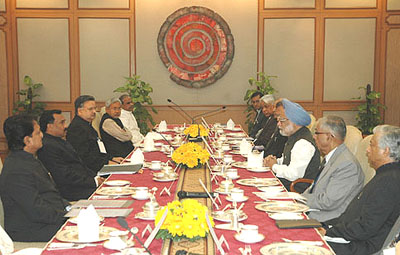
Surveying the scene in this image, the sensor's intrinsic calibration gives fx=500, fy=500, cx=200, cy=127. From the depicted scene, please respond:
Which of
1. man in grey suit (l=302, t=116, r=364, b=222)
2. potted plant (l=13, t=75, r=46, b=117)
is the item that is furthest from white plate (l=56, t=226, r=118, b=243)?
potted plant (l=13, t=75, r=46, b=117)

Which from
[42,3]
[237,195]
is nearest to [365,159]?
[237,195]

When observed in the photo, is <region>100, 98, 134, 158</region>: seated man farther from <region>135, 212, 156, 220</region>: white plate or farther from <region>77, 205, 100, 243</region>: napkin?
<region>77, 205, 100, 243</region>: napkin

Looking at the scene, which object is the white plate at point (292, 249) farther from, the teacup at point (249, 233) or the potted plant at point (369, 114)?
the potted plant at point (369, 114)

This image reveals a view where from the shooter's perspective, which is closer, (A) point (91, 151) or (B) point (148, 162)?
(B) point (148, 162)

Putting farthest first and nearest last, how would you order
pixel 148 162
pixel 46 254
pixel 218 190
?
pixel 148 162, pixel 218 190, pixel 46 254

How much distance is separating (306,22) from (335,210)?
6.32 m

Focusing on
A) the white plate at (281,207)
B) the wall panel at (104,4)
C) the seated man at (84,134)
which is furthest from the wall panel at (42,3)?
the white plate at (281,207)

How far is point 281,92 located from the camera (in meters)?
8.99

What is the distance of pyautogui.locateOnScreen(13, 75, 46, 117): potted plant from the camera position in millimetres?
8633

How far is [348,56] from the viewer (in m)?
8.95

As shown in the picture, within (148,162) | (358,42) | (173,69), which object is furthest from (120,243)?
(358,42)

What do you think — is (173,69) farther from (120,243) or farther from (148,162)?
(120,243)

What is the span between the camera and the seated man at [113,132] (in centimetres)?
598

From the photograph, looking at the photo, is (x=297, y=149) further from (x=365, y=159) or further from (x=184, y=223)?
(x=184, y=223)
